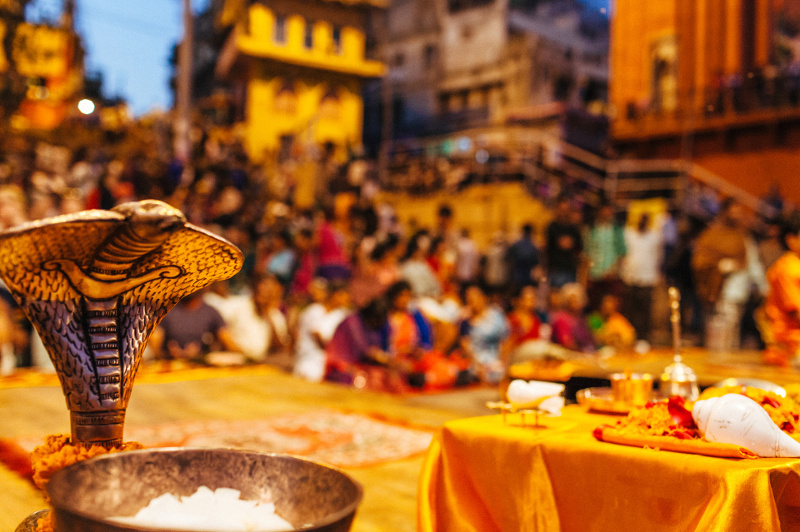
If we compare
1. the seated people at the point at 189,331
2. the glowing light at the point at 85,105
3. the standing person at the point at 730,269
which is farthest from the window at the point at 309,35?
the glowing light at the point at 85,105

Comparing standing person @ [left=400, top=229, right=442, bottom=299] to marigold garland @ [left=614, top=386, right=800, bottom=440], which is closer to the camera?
marigold garland @ [left=614, top=386, right=800, bottom=440]

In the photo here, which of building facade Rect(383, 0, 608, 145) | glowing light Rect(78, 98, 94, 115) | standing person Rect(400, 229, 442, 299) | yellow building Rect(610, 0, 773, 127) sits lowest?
standing person Rect(400, 229, 442, 299)

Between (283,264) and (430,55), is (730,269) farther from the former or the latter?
(430,55)

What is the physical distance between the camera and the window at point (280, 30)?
65.8 ft

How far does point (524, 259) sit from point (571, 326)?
5.22ft

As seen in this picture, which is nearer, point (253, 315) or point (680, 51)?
point (253, 315)

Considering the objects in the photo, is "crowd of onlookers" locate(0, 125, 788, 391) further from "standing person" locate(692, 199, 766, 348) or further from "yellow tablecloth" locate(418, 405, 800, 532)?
"yellow tablecloth" locate(418, 405, 800, 532)

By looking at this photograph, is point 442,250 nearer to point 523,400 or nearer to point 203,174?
point 203,174

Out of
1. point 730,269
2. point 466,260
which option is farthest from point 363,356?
point 730,269

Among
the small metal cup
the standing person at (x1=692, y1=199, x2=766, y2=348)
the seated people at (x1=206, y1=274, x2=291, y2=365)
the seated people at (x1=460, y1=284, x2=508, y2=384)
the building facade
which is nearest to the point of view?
the small metal cup

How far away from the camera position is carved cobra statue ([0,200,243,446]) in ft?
3.96

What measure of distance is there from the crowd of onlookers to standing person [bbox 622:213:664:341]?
0.02 meters

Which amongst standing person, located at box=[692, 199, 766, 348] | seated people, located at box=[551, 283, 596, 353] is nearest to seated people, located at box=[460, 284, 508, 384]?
seated people, located at box=[551, 283, 596, 353]

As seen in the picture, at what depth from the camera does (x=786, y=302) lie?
16.8 feet
